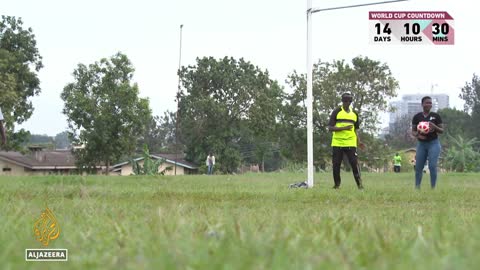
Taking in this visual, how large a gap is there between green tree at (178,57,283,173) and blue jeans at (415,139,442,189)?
61798 mm

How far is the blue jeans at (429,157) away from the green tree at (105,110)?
172 ft

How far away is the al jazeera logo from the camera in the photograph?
287cm

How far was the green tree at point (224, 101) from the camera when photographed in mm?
75188

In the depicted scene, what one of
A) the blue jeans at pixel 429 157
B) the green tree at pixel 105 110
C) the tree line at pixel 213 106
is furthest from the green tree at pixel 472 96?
the blue jeans at pixel 429 157

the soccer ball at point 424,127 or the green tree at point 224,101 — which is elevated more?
the green tree at point 224,101

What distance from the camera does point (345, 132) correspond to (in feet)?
39.9

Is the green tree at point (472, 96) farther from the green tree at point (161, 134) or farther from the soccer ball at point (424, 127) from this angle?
the soccer ball at point (424, 127)

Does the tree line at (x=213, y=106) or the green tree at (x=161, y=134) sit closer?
the tree line at (x=213, y=106)

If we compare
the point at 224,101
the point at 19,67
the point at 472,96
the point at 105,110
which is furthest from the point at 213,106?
the point at 472,96

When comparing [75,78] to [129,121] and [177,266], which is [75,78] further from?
[177,266]

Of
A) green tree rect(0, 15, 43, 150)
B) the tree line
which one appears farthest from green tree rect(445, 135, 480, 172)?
green tree rect(0, 15, 43, 150)

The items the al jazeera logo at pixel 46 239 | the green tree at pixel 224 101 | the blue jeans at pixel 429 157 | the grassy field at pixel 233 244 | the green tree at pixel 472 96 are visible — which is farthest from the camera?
the green tree at pixel 472 96

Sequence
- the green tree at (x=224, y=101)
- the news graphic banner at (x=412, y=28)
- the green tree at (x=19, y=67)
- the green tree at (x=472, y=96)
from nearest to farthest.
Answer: the news graphic banner at (x=412, y=28) → the green tree at (x=19, y=67) → the green tree at (x=224, y=101) → the green tree at (x=472, y=96)

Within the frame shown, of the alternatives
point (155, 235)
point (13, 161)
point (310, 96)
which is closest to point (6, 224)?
point (155, 235)
